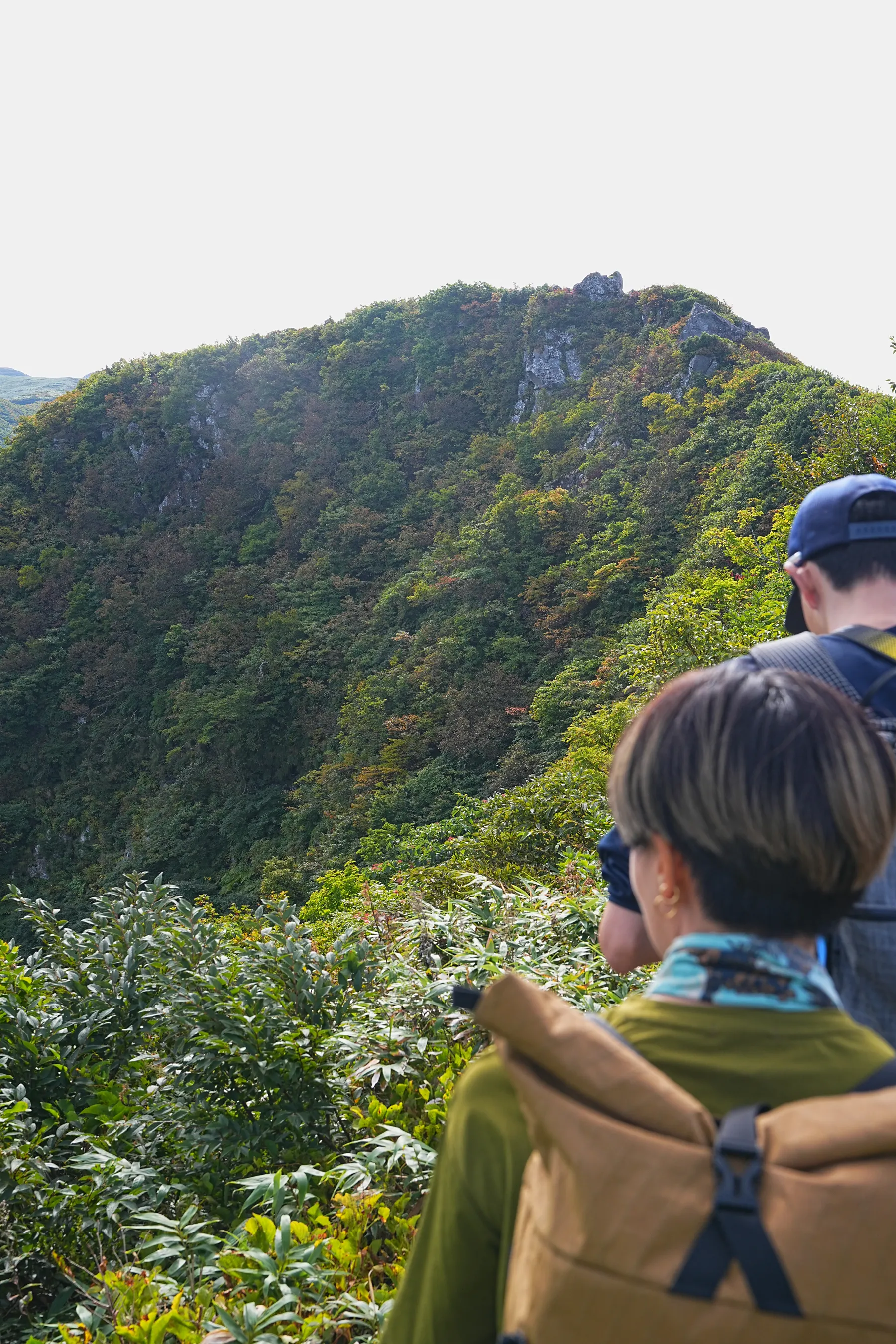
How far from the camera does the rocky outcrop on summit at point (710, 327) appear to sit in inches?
808

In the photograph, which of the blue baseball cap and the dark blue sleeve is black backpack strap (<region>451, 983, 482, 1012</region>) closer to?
the dark blue sleeve

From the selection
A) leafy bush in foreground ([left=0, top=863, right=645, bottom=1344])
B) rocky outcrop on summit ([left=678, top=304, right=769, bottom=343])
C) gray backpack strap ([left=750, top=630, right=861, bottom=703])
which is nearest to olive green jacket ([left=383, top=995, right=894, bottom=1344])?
gray backpack strap ([left=750, top=630, right=861, bottom=703])

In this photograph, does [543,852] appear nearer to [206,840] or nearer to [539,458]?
[206,840]

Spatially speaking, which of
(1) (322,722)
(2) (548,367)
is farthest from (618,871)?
(2) (548,367)

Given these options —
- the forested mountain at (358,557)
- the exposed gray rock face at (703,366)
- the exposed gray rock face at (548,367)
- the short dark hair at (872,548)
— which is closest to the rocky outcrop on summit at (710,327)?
the forested mountain at (358,557)

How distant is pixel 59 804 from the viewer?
20047 millimetres

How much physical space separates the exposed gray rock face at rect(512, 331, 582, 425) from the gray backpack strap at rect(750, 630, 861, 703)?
78.3 ft

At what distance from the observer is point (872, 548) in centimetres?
100

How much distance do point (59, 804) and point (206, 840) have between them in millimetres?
5088

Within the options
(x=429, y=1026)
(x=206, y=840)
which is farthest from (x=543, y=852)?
(x=206, y=840)

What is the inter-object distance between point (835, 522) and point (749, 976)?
2.06 ft

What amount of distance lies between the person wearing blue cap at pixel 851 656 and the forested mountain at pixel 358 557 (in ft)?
18.3

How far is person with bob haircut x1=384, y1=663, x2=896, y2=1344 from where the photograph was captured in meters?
0.58

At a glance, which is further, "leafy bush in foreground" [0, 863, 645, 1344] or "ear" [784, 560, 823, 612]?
"leafy bush in foreground" [0, 863, 645, 1344]
